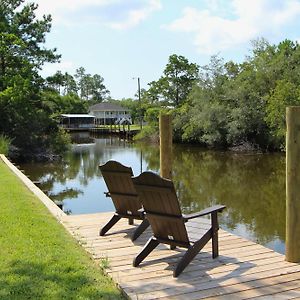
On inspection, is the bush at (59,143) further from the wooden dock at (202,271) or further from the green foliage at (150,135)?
the wooden dock at (202,271)

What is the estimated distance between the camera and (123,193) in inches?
247

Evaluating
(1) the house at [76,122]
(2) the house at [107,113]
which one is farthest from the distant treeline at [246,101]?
(2) the house at [107,113]

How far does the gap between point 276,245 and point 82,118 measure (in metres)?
72.3

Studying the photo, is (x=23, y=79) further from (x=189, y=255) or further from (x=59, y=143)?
(x=189, y=255)

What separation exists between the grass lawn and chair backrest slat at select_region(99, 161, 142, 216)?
0.86m

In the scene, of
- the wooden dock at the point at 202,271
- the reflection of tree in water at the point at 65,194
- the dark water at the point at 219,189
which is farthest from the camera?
the reflection of tree in water at the point at 65,194

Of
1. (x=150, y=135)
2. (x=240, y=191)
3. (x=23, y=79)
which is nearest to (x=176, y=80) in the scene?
(x=150, y=135)

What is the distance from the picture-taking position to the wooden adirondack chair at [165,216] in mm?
4688

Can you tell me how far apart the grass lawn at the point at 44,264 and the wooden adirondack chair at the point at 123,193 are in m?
0.82

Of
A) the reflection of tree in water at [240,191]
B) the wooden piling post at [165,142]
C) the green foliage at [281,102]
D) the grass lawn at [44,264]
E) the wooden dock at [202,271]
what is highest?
the green foliage at [281,102]

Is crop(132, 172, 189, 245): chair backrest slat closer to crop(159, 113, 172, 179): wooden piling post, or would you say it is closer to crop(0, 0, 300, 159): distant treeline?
crop(159, 113, 172, 179): wooden piling post

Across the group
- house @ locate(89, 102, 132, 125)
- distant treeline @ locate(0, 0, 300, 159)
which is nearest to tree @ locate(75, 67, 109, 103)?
house @ locate(89, 102, 132, 125)

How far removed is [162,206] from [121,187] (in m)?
1.55

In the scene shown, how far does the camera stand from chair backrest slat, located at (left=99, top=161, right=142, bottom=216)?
6.09 m
